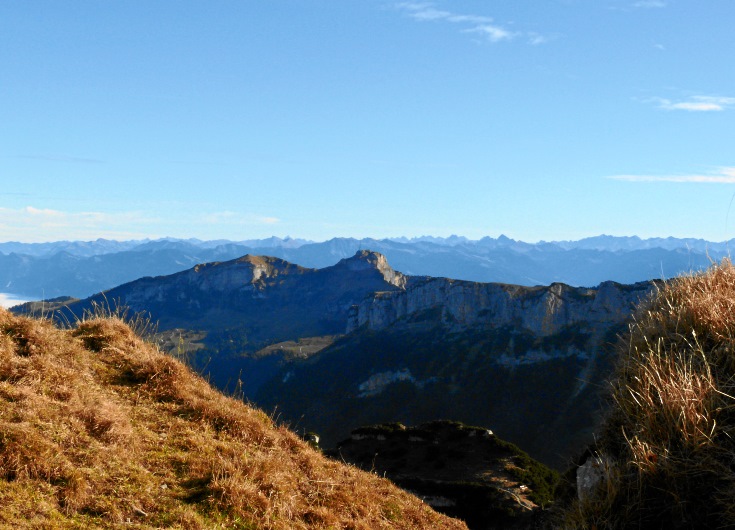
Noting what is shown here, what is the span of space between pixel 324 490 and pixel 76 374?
17.9ft

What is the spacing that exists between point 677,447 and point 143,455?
794 centimetres

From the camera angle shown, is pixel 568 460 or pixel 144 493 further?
pixel 568 460

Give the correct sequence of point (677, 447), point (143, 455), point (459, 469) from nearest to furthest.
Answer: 1. point (677, 447)
2. point (143, 455)
3. point (459, 469)

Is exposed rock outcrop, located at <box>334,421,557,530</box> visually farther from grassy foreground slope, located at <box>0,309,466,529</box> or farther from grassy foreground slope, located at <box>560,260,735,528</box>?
grassy foreground slope, located at <box>560,260,735,528</box>

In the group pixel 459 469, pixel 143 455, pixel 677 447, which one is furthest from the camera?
pixel 459 469

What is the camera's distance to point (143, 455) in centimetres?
866

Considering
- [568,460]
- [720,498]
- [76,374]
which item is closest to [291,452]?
[76,374]

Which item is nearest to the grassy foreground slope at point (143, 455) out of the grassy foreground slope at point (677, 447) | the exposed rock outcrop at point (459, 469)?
the grassy foreground slope at point (677, 447)

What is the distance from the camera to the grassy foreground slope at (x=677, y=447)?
5512mm

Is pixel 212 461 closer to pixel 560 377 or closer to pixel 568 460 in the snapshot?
Result: pixel 568 460

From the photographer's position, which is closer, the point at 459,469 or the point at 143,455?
the point at 143,455

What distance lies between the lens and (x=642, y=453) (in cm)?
594

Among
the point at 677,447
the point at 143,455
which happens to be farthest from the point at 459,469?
the point at 677,447

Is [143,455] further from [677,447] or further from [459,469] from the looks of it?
[459,469]
